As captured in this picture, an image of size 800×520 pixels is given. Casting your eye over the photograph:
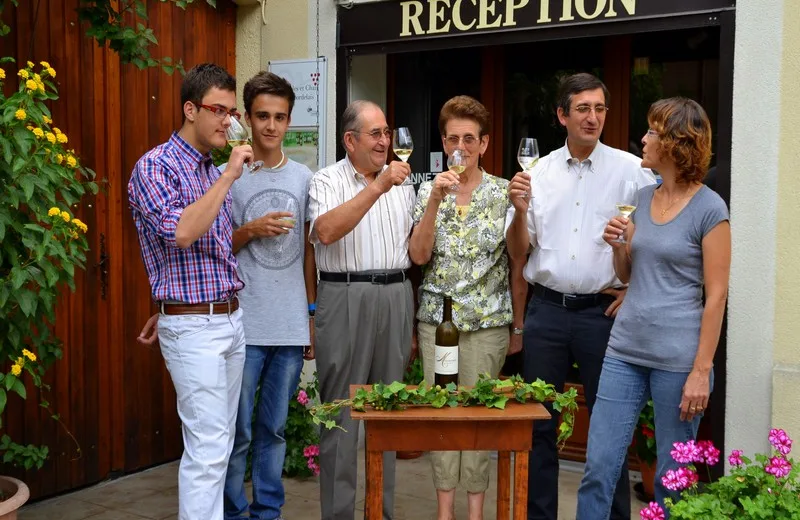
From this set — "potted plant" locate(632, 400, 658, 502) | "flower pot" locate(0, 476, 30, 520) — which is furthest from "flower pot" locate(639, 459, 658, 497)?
"flower pot" locate(0, 476, 30, 520)

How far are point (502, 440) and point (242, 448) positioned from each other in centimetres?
154

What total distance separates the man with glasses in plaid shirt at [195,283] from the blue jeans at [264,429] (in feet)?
1.81

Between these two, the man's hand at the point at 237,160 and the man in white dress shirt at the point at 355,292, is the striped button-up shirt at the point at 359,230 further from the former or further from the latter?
the man's hand at the point at 237,160

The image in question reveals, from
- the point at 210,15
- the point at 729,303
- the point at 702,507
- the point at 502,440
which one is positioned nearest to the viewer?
the point at 702,507

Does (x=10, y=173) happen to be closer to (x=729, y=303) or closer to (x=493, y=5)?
(x=493, y=5)

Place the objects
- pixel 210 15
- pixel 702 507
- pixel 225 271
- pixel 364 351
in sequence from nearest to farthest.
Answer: pixel 702 507 < pixel 225 271 < pixel 364 351 < pixel 210 15

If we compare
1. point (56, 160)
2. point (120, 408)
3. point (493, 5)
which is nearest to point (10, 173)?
point (56, 160)

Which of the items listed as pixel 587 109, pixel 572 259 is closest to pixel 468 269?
pixel 572 259

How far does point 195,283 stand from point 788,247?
296 cm

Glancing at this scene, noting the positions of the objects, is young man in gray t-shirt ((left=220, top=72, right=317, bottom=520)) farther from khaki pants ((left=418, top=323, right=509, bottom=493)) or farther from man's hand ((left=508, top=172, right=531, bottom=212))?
man's hand ((left=508, top=172, right=531, bottom=212))

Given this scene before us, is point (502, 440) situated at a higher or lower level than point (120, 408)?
higher

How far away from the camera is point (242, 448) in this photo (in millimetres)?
3980

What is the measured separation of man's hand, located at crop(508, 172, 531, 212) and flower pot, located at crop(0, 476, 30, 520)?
2.29 metres

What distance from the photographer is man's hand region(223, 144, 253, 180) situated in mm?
3165
